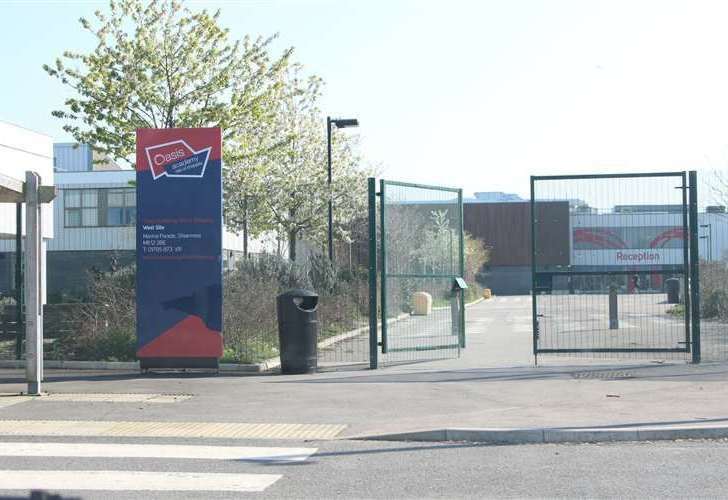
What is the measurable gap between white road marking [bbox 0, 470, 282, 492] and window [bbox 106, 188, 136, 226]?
49242 mm

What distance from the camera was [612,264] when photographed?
16328 mm

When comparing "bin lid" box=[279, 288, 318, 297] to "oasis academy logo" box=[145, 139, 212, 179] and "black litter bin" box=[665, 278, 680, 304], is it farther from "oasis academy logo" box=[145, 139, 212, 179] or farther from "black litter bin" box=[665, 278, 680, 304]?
"black litter bin" box=[665, 278, 680, 304]

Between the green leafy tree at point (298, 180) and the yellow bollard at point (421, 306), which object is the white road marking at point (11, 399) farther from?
the green leafy tree at point (298, 180)

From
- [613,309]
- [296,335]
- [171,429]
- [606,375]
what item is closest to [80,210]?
[296,335]

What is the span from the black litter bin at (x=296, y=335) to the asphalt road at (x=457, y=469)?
19.0ft

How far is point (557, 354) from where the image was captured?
1773 cm

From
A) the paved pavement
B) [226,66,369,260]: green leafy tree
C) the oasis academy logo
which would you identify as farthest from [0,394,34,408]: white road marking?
[226,66,369,260]: green leafy tree

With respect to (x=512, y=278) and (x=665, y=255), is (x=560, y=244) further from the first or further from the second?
(x=512, y=278)

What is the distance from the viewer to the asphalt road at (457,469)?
732cm

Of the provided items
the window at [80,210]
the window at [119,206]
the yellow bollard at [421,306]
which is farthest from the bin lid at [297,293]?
the window at [80,210]

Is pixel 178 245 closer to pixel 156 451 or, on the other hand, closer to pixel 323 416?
pixel 323 416

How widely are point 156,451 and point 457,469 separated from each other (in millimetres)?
2876

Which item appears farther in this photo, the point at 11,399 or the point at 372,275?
the point at 372,275

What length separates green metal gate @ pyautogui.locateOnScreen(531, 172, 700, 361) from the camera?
15938 mm
